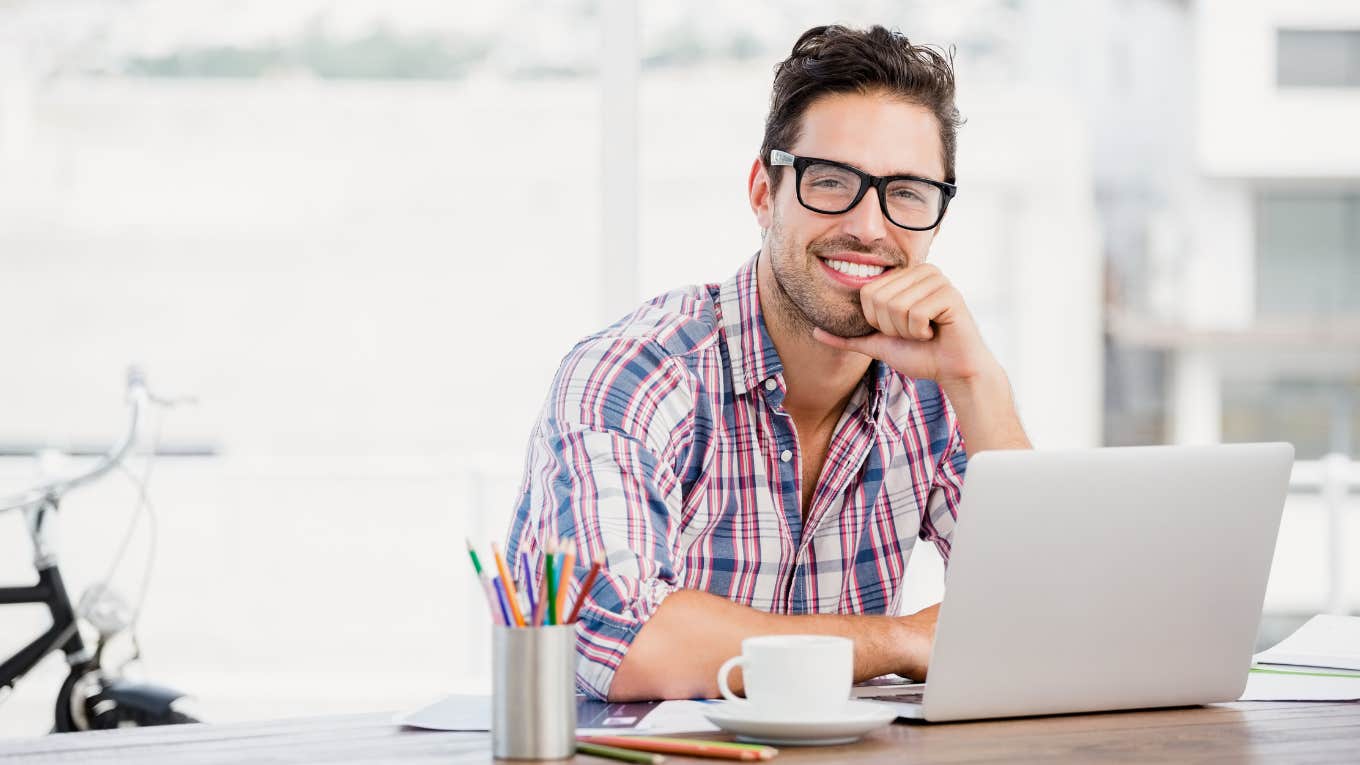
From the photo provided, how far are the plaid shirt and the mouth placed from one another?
0.10 meters

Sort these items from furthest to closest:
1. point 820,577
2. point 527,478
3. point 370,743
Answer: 1. point 820,577
2. point 527,478
3. point 370,743

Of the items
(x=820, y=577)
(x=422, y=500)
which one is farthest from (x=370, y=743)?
(x=422, y=500)

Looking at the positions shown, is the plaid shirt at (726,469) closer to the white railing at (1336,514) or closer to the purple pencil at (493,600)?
the purple pencil at (493,600)

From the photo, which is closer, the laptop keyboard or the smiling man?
the laptop keyboard

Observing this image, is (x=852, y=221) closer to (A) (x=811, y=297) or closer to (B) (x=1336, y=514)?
(A) (x=811, y=297)

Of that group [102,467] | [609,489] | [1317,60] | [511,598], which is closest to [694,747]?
[511,598]

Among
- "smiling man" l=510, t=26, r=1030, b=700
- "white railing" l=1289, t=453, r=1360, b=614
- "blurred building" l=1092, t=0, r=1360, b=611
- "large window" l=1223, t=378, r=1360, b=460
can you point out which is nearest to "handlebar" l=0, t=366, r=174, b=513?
"smiling man" l=510, t=26, r=1030, b=700

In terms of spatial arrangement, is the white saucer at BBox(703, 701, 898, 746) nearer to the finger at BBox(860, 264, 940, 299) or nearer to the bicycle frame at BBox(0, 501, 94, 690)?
the finger at BBox(860, 264, 940, 299)

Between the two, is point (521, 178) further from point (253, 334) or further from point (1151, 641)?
point (1151, 641)

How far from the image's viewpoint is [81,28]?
192 inches

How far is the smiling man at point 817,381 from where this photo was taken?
1526 mm

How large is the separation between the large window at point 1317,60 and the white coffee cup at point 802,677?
382cm

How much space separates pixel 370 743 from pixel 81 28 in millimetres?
4467

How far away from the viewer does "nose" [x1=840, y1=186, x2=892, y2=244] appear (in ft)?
5.24
